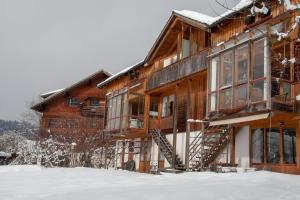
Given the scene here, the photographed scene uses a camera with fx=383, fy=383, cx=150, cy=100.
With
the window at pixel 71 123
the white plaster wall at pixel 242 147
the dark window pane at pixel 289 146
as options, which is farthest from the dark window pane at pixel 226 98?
the window at pixel 71 123

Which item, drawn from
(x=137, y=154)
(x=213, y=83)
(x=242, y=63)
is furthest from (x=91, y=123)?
(x=242, y=63)

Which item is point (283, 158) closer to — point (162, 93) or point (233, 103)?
point (233, 103)

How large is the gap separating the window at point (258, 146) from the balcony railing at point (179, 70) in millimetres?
4573

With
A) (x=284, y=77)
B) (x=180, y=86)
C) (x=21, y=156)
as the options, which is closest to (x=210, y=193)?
(x=284, y=77)

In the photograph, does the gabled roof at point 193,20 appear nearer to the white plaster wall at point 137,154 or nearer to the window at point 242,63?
the window at point 242,63

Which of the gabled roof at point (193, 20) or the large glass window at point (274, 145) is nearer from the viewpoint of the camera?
the large glass window at point (274, 145)

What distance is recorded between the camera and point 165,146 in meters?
21.9

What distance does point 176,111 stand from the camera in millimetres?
21562

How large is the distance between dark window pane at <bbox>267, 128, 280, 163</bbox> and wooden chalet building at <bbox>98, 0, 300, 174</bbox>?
0.04 m

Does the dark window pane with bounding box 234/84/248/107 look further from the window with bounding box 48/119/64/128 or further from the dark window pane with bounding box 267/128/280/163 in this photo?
the window with bounding box 48/119/64/128

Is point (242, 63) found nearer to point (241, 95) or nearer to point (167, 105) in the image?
point (241, 95)

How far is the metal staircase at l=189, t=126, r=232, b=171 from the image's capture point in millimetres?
17094

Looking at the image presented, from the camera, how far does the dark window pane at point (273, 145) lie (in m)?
14.9

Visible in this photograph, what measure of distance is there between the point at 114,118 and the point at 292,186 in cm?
1716
